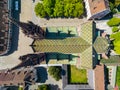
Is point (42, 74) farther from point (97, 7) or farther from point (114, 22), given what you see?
point (114, 22)

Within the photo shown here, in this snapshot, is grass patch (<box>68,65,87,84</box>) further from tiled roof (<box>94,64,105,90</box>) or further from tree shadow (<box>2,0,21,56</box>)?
tree shadow (<box>2,0,21,56</box>)

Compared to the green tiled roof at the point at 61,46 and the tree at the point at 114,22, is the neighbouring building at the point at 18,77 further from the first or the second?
the tree at the point at 114,22

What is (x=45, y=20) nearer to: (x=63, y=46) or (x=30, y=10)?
(x=30, y=10)

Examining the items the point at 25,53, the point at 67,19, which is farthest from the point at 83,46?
the point at 25,53

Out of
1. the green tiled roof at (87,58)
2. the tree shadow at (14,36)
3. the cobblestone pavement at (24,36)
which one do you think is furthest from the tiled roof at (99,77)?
the tree shadow at (14,36)

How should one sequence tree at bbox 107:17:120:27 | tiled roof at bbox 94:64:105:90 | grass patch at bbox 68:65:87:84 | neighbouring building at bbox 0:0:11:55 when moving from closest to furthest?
tiled roof at bbox 94:64:105:90, neighbouring building at bbox 0:0:11:55, tree at bbox 107:17:120:27, grass patch at bbox 68:65:87:84

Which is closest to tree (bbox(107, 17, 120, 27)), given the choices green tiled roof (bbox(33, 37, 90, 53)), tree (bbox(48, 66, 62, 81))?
green tiled roof (bbox(33, 37, 90, 53))
